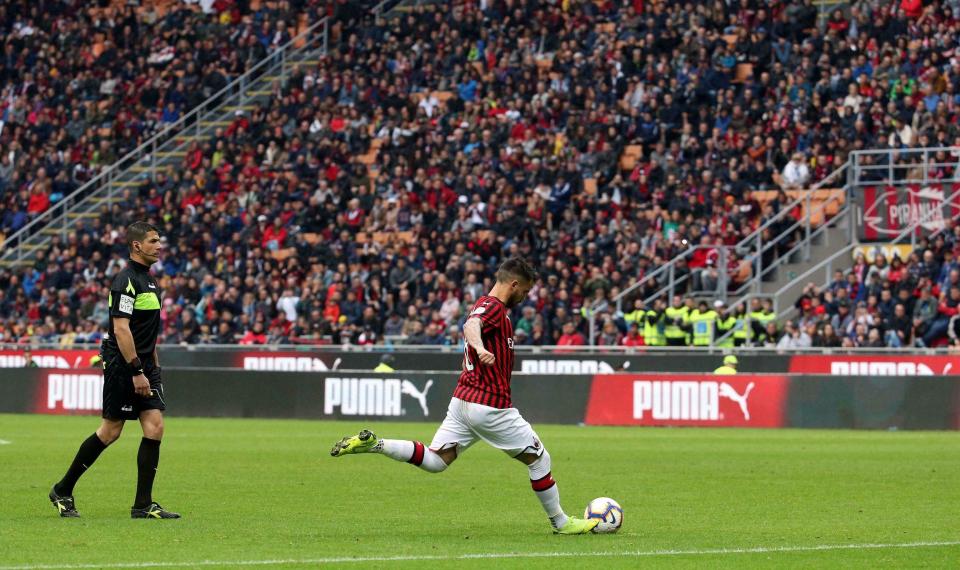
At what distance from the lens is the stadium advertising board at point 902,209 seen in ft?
112

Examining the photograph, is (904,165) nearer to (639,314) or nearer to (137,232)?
(639,314)

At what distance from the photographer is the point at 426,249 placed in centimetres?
3881

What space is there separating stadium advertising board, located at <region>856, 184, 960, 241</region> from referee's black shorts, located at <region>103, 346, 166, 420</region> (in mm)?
24733

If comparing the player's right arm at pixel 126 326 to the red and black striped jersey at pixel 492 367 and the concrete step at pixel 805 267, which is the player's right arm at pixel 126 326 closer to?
the red and black striped jersey at pixel 492 367

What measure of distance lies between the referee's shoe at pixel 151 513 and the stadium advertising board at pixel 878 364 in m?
19.1

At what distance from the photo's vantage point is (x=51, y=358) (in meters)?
39.0

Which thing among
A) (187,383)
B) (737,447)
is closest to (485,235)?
(187,383)

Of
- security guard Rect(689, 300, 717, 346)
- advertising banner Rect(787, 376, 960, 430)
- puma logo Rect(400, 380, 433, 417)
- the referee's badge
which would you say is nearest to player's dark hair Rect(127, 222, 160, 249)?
the referee's badge

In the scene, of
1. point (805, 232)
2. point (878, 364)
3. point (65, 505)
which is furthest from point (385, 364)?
point (65, 505)

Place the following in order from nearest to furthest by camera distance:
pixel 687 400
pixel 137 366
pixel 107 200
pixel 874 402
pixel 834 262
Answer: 1. pixel 137 366
2. pixel 874 402
3. pixel 687 400
4. pixel 834 262
5. pixel 107 200

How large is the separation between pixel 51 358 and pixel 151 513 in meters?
27.7

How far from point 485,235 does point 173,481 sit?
72.8ft

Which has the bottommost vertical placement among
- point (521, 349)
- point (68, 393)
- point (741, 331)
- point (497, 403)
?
point (68, 393)

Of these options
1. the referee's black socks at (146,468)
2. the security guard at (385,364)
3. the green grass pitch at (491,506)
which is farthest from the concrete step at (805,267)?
the referee's black socks at (146,468)
